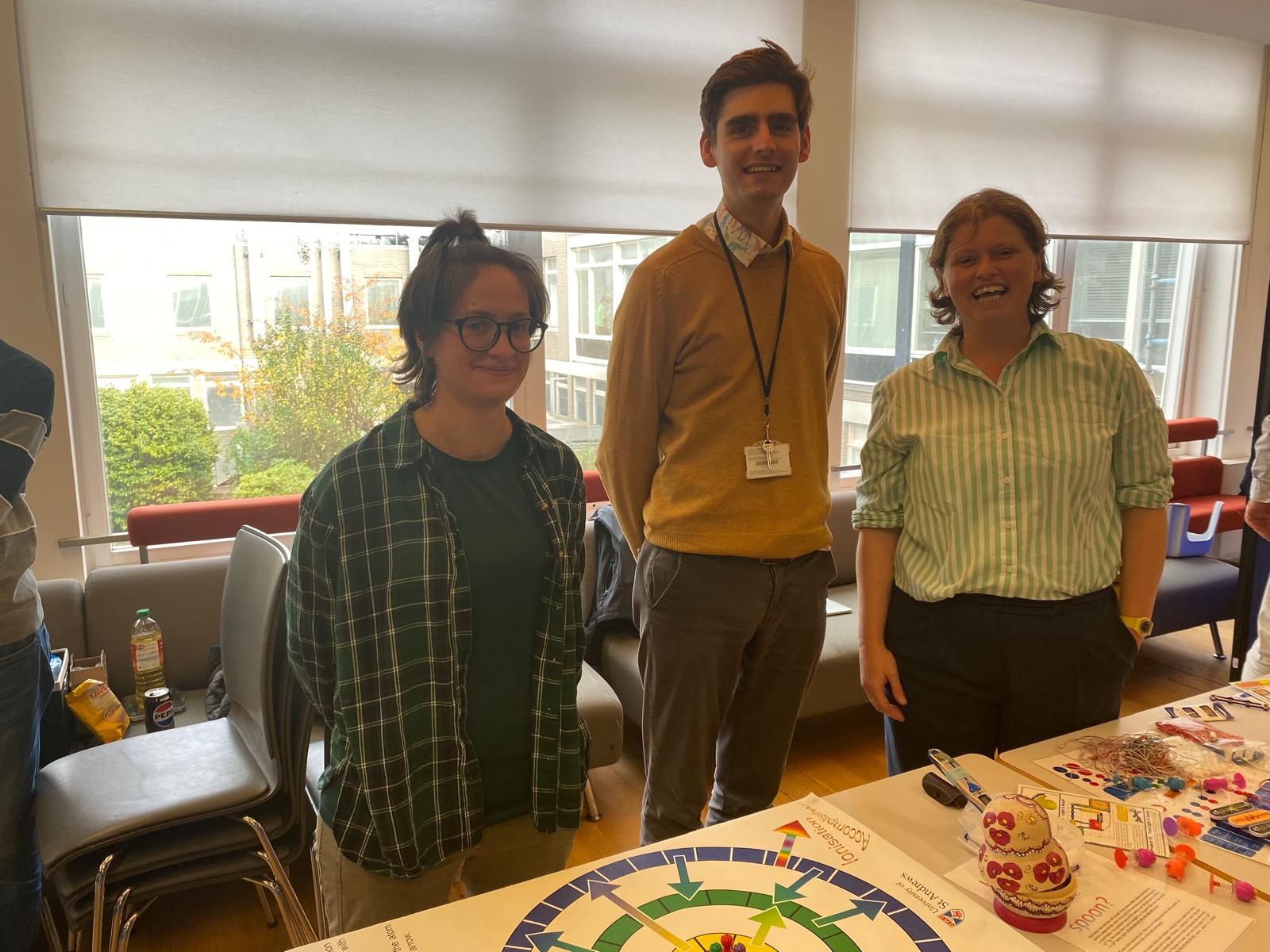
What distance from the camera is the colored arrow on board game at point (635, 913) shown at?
0.87 m

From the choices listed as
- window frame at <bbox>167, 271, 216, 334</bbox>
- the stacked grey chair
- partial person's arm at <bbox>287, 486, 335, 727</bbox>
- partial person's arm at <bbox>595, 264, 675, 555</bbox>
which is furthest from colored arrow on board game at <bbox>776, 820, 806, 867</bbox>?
window frame at <bbox>167, 271, 216, 334</bbox>

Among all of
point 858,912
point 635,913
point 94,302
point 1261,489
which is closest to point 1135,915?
point 858,912

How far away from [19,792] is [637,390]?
1433 millimetres

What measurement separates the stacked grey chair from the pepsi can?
7.6 inches

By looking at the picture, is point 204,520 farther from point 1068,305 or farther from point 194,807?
point 1068,305

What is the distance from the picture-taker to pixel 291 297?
3055 mm

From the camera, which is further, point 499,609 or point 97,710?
point 97,710

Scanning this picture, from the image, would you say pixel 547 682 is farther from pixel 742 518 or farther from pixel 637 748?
pixel 637 748

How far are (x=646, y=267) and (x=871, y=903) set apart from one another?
44.1 inches

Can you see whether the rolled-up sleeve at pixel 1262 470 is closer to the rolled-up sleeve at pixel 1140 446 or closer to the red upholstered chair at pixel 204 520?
the rolled-up sleeve at pixel 1140 446

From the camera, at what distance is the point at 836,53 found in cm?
374

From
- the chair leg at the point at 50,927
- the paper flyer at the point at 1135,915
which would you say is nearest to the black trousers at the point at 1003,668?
the paper flyer at the point at 1135,915

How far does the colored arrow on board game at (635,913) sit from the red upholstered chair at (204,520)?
2.17 meters

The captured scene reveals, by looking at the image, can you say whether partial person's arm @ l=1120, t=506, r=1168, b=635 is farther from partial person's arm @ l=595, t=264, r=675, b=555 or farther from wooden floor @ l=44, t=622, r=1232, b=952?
wooden floor @ l=44, t=622, r=1232, b=952
